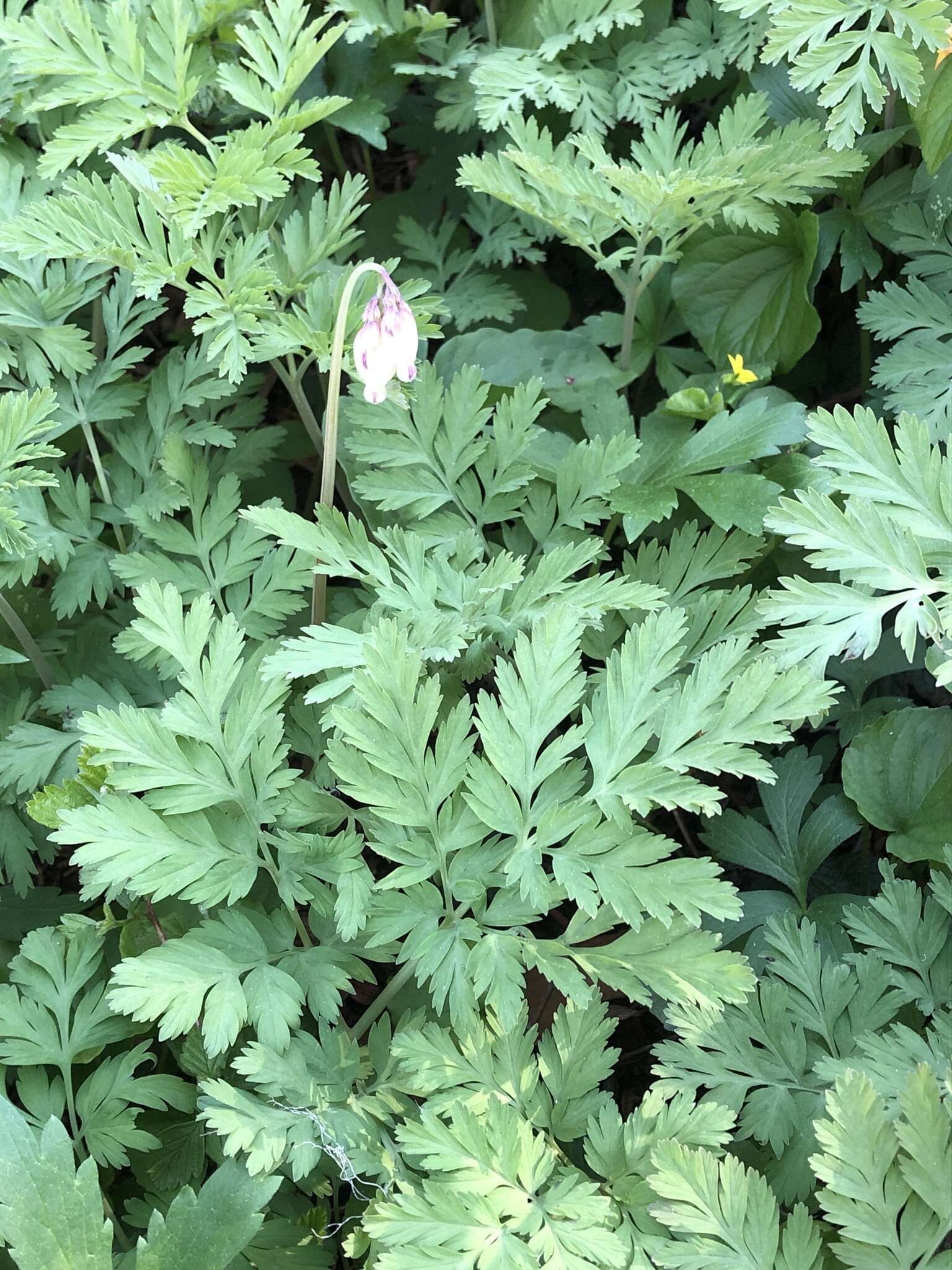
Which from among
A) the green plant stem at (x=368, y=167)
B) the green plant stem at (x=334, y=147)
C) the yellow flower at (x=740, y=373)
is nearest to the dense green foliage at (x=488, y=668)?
the yellow flower at (x=740, y=373)

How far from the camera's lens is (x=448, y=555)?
174 centimetres

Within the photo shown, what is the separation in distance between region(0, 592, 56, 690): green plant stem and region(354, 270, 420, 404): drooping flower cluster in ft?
2.72

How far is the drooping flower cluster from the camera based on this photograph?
1.52 meters

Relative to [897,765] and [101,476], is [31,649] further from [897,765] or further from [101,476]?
[897,765]

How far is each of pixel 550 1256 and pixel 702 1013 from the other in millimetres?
389

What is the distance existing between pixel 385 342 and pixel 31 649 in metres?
0.94

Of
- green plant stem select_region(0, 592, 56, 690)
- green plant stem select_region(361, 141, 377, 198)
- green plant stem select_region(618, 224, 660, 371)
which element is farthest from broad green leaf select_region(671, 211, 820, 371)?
green plant stem select_region(0, 592, 56, 690)

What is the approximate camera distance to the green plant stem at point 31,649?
6.13ft

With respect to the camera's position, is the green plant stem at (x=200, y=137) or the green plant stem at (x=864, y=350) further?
the green plant stem at (x=864, y=350)

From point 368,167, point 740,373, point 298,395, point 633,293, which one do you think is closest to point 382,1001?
point 298,395

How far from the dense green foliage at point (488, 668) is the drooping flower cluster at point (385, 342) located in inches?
0.7

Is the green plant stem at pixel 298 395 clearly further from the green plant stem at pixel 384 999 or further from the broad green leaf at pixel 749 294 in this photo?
the green plant stem at pixel 384 999

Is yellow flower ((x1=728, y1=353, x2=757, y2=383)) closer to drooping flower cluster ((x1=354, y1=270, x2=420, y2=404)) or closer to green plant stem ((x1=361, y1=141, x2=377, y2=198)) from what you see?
drooping flower cluster ((x1=354, y1=270, x2=420, y2=404))

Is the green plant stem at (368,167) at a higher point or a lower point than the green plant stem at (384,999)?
higher
